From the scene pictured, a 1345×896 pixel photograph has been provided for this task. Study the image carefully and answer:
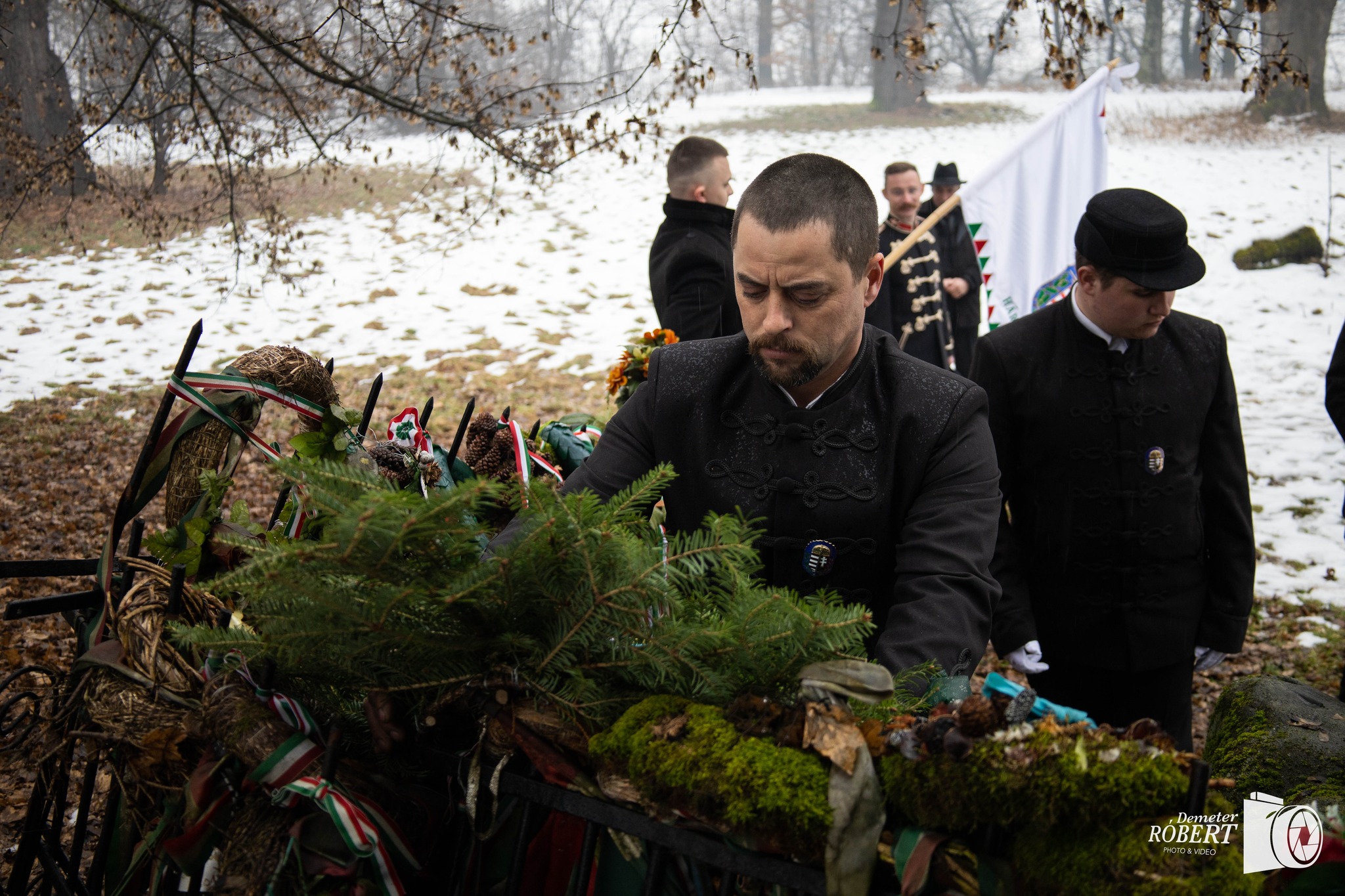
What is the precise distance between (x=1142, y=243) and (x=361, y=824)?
266cm

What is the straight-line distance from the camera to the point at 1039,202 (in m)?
6.12

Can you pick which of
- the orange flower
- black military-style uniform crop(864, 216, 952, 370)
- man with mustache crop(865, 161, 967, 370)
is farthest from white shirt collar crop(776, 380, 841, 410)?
black military-style uniform crop(864, 216, 952, 370)

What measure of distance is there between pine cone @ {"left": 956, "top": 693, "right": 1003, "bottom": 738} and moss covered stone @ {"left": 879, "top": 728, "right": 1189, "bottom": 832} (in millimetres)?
18

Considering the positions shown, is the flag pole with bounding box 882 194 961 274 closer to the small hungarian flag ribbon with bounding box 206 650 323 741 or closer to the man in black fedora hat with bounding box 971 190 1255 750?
the man in black fedora hat with bounding box 971 190 1255 750

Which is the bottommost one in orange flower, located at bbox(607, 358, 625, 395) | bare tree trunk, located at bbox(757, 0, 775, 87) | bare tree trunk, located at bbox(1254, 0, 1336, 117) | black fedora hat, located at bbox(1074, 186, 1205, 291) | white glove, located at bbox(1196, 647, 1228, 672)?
white glove, located at bbox(1196, 647, 1228, 672)

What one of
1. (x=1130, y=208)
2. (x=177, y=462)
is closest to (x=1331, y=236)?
(x=1130, y=208)

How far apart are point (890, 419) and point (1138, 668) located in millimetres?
1723

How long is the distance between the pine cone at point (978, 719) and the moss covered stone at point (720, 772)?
185 millimetres

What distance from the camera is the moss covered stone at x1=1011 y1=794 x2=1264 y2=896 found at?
110 cm

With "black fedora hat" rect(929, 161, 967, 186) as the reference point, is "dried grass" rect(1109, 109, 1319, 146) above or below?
above

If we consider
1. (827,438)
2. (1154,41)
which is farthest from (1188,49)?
(827,438)

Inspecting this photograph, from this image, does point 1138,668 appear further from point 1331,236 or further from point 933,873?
point 1331,236

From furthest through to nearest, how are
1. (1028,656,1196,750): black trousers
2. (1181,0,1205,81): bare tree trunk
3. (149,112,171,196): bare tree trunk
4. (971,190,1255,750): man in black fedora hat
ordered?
(1181,0,1205,81): bare tree trunk
(149,112,171,196): bare tree trunk
(1028,656,1196,750): black trousers
(971,190,1255,750): man in black fedora hat

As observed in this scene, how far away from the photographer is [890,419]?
2146mm
